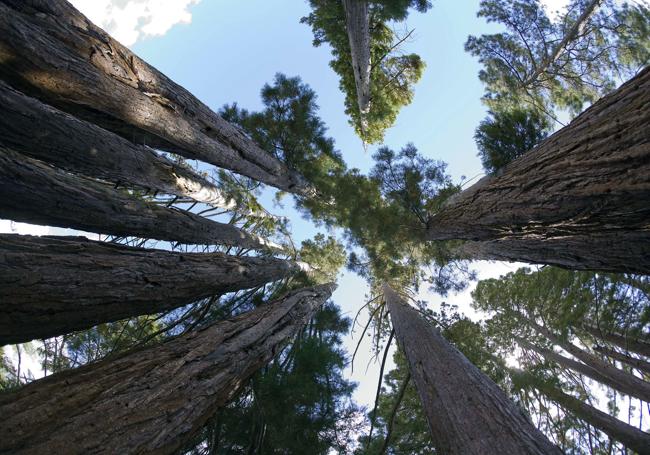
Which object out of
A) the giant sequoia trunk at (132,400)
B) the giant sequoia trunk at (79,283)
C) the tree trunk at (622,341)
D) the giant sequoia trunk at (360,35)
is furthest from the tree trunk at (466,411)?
the giant sequoia trunk at (360,35)

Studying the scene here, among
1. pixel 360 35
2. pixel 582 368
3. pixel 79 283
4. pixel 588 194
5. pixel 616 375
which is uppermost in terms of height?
pixel 360 35

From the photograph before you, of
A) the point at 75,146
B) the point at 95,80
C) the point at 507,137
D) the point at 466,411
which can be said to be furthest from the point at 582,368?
the point at 95,80

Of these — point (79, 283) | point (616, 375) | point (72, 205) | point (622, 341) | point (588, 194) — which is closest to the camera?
point (588, 194)

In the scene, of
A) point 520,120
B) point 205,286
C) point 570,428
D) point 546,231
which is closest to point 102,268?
point 205,286

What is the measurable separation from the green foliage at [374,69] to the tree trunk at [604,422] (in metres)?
8.37

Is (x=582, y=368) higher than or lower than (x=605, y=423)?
higher

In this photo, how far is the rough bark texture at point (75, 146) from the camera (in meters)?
3.18

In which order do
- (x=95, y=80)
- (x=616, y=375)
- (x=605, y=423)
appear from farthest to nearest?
(x=616, y=375) < (x=605, y=423) < (x=95, y=80)

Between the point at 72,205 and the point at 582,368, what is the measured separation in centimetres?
1184

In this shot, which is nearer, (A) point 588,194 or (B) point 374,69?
(A) point 588,194

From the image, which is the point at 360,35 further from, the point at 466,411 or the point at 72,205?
the point at 466,411

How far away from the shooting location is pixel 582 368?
29.2ft

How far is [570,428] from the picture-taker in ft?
23.7

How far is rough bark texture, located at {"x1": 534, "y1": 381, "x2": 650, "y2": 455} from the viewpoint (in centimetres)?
569
